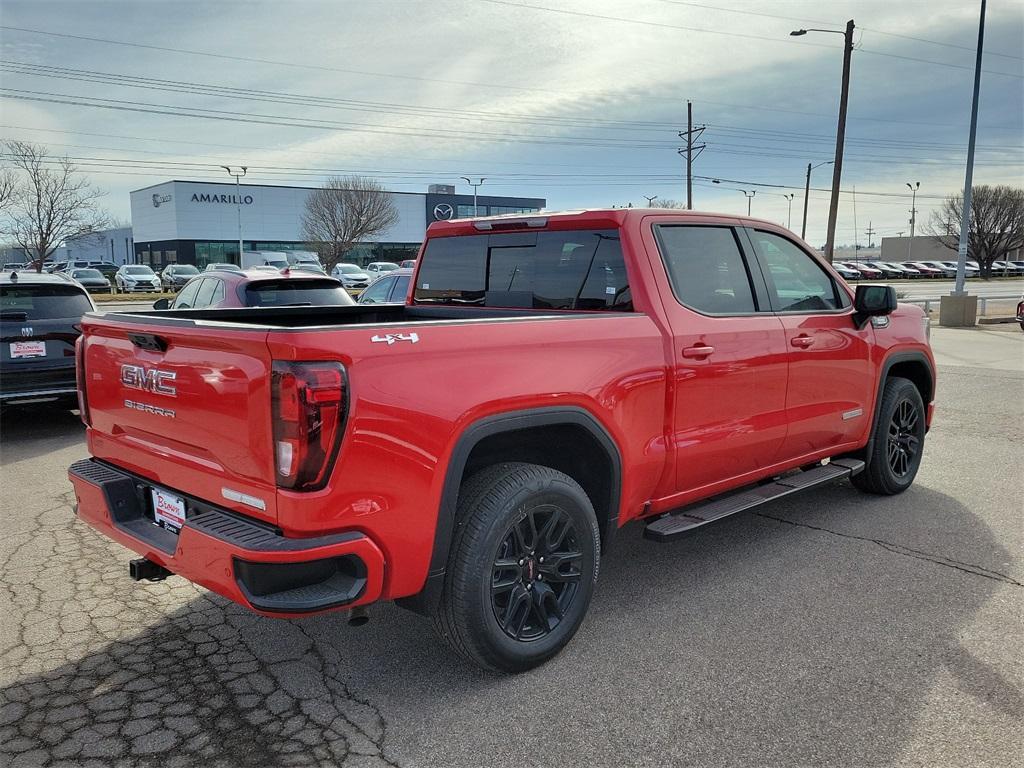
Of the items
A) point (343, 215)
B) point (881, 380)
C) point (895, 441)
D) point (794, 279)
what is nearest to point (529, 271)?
point (794, 279)

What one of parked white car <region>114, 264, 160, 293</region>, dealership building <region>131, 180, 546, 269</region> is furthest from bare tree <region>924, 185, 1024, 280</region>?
parked white car <region>114, 264, 160, 293</region>

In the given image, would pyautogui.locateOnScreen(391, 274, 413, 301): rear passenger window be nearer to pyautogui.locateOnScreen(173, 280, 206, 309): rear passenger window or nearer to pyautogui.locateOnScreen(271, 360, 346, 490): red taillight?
pyautogui.locateOnScreen(173, 280, 206, 309): rear passenger window

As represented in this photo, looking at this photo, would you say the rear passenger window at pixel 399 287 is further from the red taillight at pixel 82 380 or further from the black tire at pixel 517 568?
the black tire at pixel 517 568

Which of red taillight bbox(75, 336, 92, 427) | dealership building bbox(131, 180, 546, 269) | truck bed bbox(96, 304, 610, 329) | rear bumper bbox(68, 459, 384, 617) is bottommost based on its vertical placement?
rear bumper bbox(68, 459, 384, 617)

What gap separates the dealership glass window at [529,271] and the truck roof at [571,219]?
0.04 meters

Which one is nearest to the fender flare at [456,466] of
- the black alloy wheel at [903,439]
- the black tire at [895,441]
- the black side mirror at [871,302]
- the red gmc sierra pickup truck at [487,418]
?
the red gmc sierra pickup truck at [487,418]

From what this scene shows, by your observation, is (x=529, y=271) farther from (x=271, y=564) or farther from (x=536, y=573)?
(x=271, y=564)

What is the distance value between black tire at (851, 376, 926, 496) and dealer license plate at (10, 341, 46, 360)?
7.38 meters

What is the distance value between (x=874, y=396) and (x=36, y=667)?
495cm

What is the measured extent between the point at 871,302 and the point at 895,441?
1.28 metres

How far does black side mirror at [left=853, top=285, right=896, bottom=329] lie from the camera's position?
483 centimetres

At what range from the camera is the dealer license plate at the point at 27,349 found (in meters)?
7.55

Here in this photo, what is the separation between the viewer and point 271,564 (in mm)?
2547

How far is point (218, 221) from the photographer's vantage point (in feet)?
228
